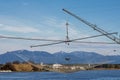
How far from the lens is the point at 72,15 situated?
1829 inches

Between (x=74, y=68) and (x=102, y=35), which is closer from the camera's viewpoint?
(x=102, y=35)

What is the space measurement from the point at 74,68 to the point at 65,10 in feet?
126

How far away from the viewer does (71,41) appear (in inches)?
1550

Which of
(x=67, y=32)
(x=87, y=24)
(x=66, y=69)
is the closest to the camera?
(x=67, y=32)

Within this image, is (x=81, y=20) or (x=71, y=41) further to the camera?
(x=81, y=20)

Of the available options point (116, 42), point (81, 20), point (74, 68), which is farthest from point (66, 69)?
point (116, 42)

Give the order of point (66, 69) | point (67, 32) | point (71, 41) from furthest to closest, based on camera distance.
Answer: point (66, 69) → point (67, 32) → point (71, 41)

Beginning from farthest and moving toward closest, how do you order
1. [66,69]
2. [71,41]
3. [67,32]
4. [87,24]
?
1. [66,69]
2. [87,24]
3. [67,32]
4. [71,41]

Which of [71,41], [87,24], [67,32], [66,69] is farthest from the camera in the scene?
[66,69]

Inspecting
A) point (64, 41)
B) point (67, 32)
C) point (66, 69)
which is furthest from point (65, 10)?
point (66, 69)

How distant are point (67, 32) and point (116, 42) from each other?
5.30 meters

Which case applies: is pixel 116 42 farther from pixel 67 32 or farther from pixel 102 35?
pixel 67 32

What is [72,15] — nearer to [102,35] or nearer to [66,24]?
[66,24]

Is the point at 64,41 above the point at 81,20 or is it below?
below
